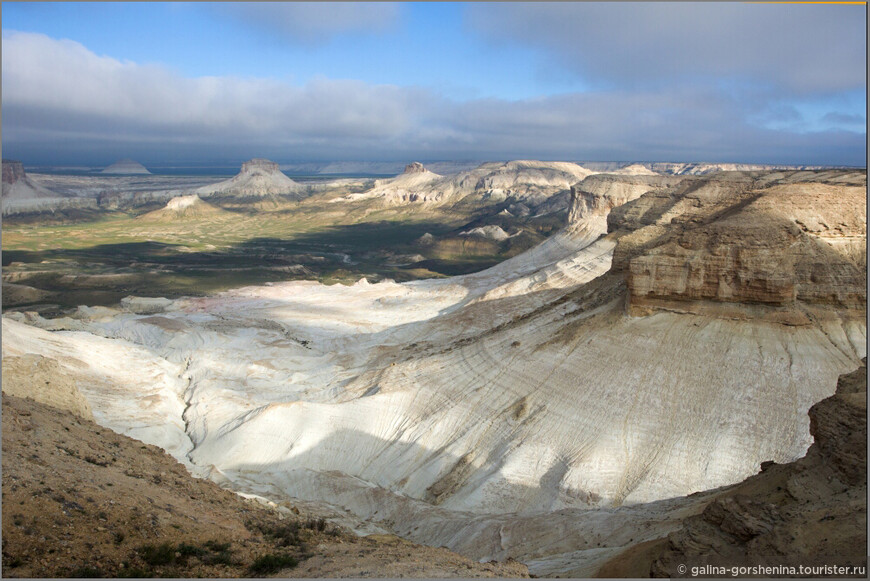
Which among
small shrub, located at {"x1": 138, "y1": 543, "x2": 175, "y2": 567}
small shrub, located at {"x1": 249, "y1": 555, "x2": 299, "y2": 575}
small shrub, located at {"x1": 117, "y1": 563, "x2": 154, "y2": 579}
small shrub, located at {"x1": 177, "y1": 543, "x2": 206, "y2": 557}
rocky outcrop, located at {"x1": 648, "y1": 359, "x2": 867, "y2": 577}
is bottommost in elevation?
small shrub, located at {"x1": 249, "y1": 555, "x2": 299, "y2": 575}

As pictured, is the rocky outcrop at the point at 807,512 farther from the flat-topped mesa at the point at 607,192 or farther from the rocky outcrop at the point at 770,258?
the flat-topped mesa at the point at 607,192

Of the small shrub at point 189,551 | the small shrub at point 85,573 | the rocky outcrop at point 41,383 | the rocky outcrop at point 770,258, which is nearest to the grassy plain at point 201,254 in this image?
the rocky outcrop at point 41,383

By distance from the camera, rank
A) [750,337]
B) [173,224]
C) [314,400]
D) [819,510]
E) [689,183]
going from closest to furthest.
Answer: [819,510], [750,337], [314,400], [689,183], [173,224]

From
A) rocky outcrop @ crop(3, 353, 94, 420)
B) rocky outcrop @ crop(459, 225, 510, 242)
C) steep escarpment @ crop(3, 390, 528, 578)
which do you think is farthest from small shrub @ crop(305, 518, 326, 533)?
rocky outcrop @ crop(459, 225, 510, 242)

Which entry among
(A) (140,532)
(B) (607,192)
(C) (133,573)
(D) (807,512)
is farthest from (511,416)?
(B) (607,192)

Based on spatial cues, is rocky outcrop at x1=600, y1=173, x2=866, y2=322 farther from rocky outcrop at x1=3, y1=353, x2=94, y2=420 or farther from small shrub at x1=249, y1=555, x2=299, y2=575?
rocky outcrop at x1=3, y1=353, x2=94, y2=420

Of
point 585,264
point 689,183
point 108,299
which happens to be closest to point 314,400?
point 585,264

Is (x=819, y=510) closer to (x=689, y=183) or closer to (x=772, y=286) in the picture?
(x=772, y=286)
